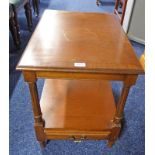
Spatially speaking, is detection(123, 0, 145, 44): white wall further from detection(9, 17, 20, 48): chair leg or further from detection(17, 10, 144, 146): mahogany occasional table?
detection(9, 17, 20, 48): chair leg

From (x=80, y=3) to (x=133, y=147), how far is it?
277 cm

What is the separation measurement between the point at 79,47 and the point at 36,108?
37 cm

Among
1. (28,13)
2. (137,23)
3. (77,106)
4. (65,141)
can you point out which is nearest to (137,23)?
(137,23)

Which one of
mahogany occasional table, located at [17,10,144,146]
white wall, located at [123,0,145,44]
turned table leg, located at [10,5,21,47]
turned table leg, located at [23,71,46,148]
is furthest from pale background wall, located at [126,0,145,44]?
turned table leg, located at [23,71,46,148]

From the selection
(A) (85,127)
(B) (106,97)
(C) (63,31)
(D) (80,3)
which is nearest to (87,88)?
(B) (106,97)

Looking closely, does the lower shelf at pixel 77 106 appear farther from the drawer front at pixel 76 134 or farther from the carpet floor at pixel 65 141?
the carpet floor at pixel 65 141

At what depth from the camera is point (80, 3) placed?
10.7 ft

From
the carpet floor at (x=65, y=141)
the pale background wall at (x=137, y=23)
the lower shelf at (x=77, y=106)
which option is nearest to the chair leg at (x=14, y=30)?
the carpet floor at (x=65, y=141)

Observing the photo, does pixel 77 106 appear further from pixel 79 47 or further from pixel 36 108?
pixel 79 47

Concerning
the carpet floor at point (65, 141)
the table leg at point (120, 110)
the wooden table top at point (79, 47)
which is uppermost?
the wooden table top at point (79, 47)

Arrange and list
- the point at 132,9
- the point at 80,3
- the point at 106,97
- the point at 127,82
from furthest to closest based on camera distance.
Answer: the point at 80,3
the point at 132,9
the point at 106,97
the point at 127,82

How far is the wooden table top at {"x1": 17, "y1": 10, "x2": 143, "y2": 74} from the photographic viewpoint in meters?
0.76

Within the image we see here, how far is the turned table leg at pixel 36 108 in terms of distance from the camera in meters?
0.78
